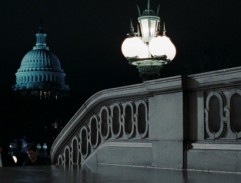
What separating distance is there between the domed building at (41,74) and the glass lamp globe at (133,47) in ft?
343

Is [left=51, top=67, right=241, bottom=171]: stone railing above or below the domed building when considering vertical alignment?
below

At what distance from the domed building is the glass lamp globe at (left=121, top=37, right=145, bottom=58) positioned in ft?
343

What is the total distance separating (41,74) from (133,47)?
107448 mm

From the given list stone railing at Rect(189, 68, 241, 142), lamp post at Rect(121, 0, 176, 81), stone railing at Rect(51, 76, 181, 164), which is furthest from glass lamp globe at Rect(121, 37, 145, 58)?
stone railing at Rect(189, 68, 241, 142)

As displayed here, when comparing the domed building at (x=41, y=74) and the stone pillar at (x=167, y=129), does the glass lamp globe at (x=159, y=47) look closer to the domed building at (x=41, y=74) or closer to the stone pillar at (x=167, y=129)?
the stone pillar at (x=167, y=129)

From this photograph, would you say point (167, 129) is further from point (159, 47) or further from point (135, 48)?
point (135, 48)

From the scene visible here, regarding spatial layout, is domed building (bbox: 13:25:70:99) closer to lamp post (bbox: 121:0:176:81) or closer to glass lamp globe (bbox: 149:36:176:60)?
lamp post (bbox: 121:0:176:81)

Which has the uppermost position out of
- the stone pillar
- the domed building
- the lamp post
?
the domed building

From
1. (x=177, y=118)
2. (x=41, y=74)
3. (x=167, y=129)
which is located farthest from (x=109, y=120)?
(x=41, y=74)

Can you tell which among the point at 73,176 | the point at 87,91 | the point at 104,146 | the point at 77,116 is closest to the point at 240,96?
the point at 73,176

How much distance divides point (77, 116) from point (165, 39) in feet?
29.6

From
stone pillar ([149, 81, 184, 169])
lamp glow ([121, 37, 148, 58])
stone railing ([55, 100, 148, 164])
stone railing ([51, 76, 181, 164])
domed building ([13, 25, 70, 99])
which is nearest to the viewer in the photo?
stone pillar ([149, 81, 184, 169])

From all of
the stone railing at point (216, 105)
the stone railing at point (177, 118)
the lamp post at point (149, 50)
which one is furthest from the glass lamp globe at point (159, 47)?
the stone railing at point (216, 105)

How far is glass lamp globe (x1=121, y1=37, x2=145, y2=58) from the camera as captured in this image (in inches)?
744
